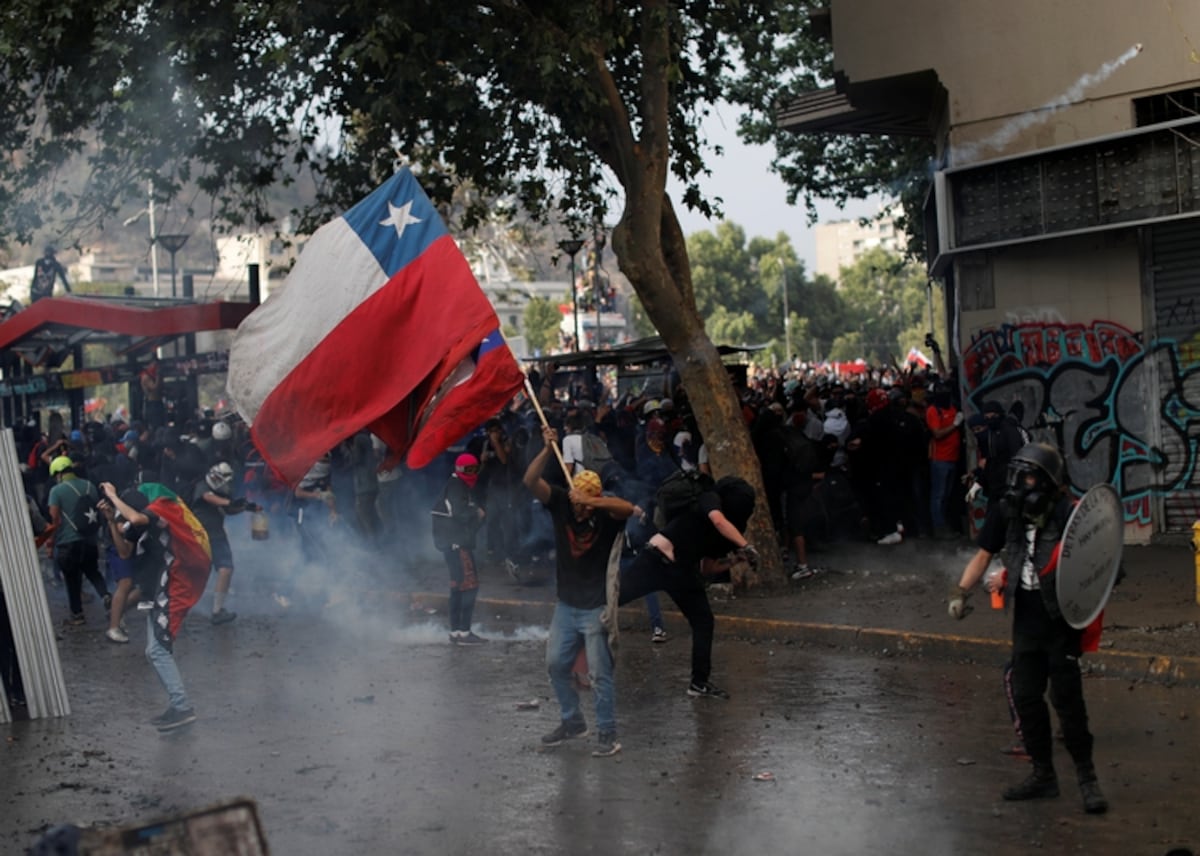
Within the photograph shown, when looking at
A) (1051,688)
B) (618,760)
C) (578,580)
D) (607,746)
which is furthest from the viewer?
(578,580)

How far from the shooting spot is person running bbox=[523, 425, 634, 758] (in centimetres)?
822

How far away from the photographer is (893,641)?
1095cm

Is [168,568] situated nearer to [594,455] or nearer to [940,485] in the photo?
[594,455]

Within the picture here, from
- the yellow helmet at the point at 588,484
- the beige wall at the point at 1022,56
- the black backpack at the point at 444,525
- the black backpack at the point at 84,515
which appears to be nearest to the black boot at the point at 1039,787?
the yellow helmet at the point at 588,484

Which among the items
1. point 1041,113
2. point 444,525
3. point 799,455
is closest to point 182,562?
point 444,525

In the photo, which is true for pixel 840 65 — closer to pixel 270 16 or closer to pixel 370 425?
pixel 270 16

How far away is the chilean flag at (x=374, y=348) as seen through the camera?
8.39 meters

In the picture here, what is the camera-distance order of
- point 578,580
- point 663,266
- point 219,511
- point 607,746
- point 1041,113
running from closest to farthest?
point 607,746 < point 578,580 < point 663,266 < point 219,511 < point 1041,113

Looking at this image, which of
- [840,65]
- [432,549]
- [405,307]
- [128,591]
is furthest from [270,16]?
[432,549]

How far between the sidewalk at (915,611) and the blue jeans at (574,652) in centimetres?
341

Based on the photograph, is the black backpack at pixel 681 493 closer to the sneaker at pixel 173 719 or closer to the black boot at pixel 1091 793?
the sneaker at pixel 173 719

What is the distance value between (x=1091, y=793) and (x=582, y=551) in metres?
3.03

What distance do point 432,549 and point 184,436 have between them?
162 inches

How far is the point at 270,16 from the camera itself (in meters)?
11.7
